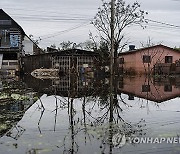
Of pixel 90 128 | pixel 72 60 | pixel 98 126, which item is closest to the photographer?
pixel 90 128

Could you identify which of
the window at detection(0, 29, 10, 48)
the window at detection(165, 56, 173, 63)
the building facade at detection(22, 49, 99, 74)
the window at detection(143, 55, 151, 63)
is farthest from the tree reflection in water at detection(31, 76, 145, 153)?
the window at detection(0, 29, 10, 48)

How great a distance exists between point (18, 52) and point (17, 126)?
118 ft

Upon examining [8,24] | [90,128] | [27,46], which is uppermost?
[8,24]

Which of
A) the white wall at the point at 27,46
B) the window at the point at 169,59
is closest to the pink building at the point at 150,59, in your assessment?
the window at the point at 169,59

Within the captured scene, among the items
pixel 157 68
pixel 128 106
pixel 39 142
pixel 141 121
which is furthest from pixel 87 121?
pixel 157 68

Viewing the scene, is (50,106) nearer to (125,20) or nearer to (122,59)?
(125,20)

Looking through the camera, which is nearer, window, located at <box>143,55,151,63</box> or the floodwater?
the floodwater

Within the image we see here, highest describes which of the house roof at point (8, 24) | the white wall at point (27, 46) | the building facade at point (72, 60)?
the house roof at point (8, 24)

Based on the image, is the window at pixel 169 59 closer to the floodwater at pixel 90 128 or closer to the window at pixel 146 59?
the window at pixel 146 59

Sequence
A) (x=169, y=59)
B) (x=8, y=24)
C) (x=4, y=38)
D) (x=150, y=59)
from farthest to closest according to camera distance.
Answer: (x=8, y=24) < (x=4, y=38) < (x=169, y=59) < (x=150, y=59)

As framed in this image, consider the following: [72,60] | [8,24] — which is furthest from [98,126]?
[8,24]

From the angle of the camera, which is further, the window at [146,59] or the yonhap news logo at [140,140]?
the window at [146,59]

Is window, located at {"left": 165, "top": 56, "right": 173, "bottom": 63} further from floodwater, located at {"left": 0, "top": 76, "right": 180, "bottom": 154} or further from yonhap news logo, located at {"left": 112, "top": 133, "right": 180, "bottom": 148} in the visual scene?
yonhap news logo, located at {"left": 112, "top": 133, "right": 180, "bottom": 148}

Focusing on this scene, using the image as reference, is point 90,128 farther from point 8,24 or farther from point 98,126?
point 8,24
